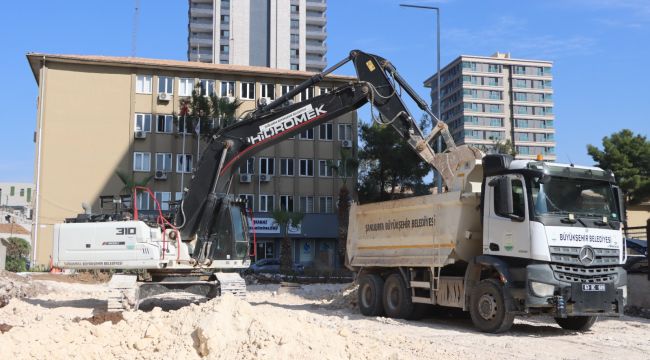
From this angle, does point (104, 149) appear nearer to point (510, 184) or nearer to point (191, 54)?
point (510, 184)

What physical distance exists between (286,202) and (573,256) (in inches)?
1672

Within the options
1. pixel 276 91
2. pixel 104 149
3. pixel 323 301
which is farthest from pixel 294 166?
pixel 323 301

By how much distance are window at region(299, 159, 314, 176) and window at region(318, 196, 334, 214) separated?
2.31 m

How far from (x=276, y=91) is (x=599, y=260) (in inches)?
1770

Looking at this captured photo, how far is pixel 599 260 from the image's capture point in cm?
1249

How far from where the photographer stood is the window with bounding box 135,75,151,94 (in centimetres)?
5178

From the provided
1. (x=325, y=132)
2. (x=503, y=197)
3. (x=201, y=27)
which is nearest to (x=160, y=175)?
(x=325, y=132)

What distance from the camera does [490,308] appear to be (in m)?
12.8

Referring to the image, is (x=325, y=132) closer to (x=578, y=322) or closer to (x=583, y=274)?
(x=578, y=322)

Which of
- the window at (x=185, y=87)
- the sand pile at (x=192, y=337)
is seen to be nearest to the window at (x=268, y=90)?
the window at (x=185, y=87)

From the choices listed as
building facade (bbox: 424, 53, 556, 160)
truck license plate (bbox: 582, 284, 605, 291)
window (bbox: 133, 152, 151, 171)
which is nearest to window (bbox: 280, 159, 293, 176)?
window (bbox: 133, 152, 151, 171)

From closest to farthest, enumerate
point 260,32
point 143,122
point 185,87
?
1. point 143,122
2. point 185,87
3. point 260,32

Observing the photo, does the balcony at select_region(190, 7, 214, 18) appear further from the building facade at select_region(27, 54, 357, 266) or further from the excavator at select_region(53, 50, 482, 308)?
the excavator at select_region(53, 50, 482, 308)

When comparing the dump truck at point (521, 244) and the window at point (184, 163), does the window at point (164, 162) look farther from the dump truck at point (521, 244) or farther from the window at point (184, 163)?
the dump truck at point (521, 244)
